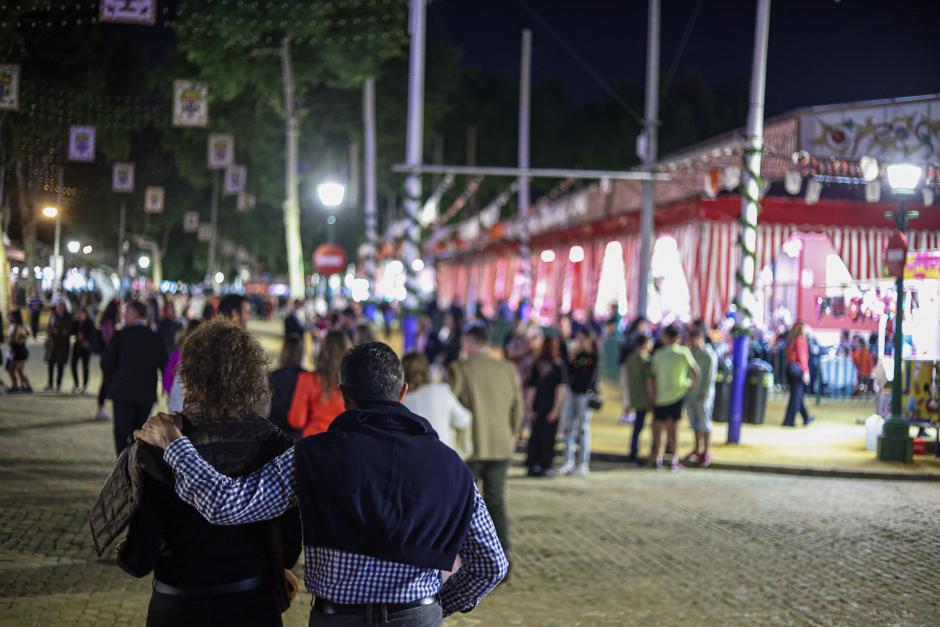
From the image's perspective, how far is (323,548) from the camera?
142 inches

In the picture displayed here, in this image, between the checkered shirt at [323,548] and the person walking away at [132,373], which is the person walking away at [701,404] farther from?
the checkered shirt at [323,548]

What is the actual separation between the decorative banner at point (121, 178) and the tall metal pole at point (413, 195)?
310 inches

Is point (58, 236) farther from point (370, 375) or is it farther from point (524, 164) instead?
point (524, 164)

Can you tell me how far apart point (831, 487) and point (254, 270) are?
85.7 m

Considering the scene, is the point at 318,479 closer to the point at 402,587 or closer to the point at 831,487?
the point at 402,587

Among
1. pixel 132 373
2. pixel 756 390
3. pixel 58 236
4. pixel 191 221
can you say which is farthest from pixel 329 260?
pixel 191 221

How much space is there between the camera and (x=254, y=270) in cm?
9694

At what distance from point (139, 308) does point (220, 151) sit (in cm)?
2831

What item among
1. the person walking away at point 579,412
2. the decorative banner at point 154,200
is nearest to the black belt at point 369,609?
the person walking away at point 579,412

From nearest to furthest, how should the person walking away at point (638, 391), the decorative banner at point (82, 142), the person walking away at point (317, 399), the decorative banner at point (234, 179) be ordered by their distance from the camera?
the person walking away at point (317, 399) < the person walking away at point (638, 391) < the decorative banner at point (82, 142) < the decorative banner at point (234, 179)

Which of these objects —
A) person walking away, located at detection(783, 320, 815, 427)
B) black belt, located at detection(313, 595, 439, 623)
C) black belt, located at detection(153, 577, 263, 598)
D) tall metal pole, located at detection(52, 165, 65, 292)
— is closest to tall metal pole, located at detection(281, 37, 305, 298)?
person walking away, located at detection(783, 320, 815, 427)

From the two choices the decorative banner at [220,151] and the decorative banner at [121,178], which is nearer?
the decorative banner at [121,178]

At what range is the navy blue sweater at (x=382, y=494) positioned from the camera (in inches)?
139

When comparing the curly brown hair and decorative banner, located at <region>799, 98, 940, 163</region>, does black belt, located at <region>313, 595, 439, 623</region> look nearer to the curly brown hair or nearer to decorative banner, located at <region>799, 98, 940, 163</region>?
the curly brown hair
